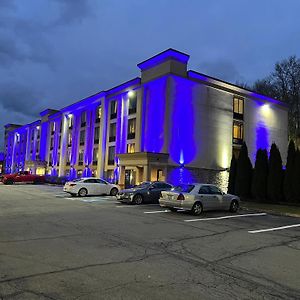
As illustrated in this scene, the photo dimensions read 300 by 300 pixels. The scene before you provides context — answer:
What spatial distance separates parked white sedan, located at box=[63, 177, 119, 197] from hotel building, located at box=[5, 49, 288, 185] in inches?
290

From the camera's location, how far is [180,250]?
8.68 m

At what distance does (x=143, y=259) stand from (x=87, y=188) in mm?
18635

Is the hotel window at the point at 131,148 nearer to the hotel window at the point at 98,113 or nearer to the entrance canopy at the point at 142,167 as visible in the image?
the entrance canopy at the point at 142,167

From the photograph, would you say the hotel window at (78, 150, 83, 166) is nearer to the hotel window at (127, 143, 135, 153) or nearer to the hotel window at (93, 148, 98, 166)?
the hotel window at (93, 148, 98, 166)

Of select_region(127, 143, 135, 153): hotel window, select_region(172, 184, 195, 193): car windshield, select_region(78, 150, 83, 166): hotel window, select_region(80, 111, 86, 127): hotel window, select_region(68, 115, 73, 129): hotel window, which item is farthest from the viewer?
select_region(68, 115, 73, 129): hotel window

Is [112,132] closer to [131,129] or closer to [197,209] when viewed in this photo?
[131,129]

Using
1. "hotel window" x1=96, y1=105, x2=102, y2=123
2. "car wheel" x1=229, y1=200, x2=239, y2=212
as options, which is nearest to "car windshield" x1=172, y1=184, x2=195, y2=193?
"car wheel" x1=229, y1=200, x2=239, y2=212

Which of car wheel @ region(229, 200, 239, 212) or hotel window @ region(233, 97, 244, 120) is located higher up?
hotel window @ region(233, 97, 244, 120)

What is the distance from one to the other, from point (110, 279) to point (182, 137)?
30543 millimetres

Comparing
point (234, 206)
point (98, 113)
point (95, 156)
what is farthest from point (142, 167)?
point (234, 206)

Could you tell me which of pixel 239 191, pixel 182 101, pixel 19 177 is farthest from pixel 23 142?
pixel 239 191

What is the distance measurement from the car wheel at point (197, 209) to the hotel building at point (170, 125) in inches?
673

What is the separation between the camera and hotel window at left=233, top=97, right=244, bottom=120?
42.3 metres

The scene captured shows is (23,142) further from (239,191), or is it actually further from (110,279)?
(110,279)
